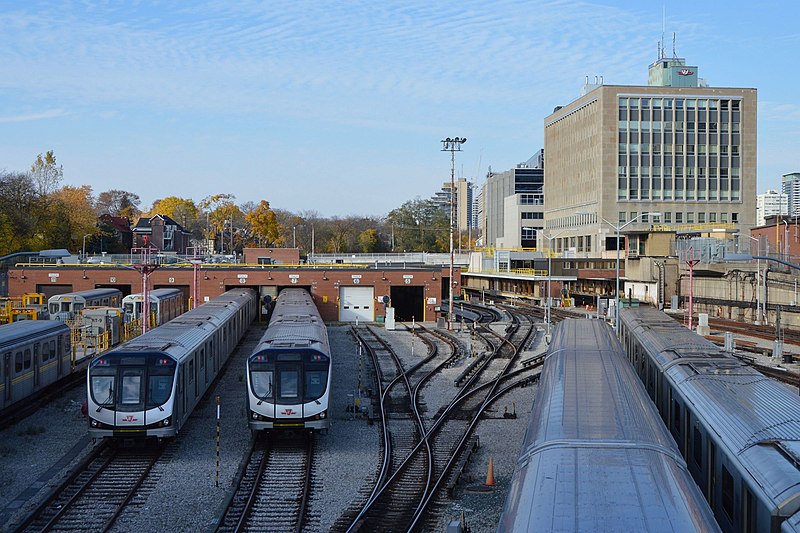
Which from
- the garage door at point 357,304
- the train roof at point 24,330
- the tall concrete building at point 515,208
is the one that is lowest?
the garage door at point 357,304

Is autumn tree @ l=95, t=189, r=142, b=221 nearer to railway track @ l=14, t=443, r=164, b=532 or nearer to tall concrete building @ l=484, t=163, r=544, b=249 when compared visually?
tall concrete building @ l=484, t=163, r=544, b=249

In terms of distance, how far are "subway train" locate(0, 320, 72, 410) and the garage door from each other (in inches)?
1031

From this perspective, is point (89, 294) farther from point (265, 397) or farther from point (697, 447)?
point (697, 447)

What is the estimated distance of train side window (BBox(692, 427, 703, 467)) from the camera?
38.0 ft

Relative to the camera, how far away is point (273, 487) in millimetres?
16000

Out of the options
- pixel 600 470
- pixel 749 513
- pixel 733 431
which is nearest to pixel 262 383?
pixel 733 431

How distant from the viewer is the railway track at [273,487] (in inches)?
549

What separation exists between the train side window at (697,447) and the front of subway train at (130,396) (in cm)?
1143

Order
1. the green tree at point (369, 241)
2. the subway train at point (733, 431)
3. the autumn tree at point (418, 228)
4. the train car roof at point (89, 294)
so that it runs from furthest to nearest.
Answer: the autumn tree at point (418, 228) < the green tree at point (369, 241) < the train car roof at point (89, 294) < the subway train at point (733, 431)

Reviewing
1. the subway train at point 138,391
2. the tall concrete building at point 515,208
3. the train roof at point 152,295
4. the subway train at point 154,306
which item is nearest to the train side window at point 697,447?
the subway train at point 138,391

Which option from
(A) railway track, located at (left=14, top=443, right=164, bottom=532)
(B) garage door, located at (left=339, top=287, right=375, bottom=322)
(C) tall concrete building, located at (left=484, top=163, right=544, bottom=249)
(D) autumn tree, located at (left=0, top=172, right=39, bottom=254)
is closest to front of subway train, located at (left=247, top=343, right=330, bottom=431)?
(A) railway track, located at (left=14, top=443, right=164, bottom=532)

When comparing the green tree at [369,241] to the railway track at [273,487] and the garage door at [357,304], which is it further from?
the railway track at [273,487]

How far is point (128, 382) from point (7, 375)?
19.7ft

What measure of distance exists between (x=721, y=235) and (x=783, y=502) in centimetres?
7195
